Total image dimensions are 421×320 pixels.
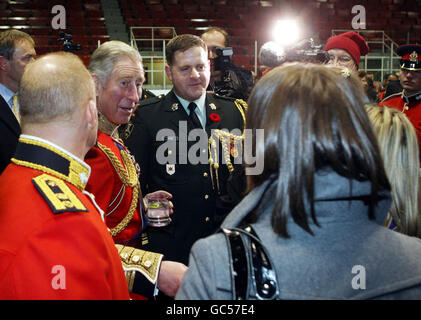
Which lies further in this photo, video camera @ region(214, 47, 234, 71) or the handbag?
video camera @ region(214, 47, 234, 71)

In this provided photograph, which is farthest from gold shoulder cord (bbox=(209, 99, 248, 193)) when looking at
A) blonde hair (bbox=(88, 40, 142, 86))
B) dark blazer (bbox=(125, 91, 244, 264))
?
blonde hair (bbox=(88, 40, 142, 86))

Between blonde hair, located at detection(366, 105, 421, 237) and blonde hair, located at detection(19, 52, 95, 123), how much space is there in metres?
0.83

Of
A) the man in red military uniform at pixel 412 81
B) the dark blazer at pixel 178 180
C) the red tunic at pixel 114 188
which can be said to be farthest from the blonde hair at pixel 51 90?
the man in red military uniform at pixel 412 81

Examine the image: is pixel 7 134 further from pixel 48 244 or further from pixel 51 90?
pixel 48 244

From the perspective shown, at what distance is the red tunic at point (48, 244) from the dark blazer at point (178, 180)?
3.68 feet

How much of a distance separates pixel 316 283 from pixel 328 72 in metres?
0.41

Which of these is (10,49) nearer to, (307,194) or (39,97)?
(39,97)

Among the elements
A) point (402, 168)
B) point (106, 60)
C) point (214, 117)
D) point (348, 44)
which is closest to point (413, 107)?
point (348, 44)

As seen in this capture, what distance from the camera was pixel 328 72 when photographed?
82 centimetres

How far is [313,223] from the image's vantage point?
760 mm

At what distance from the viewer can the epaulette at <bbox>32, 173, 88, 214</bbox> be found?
95 centimetres

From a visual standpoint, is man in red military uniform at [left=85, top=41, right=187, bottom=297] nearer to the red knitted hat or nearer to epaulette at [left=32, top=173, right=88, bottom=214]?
epaulette at [left=32, top=173, right=88, bottom=214]

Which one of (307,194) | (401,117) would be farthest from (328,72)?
(401,117)

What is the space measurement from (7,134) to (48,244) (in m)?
0.93
